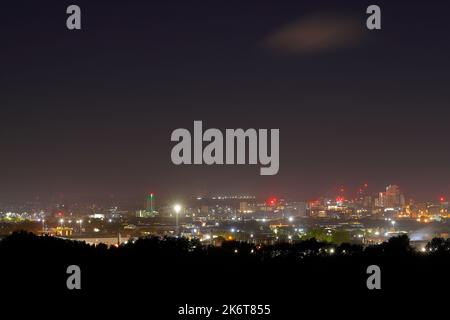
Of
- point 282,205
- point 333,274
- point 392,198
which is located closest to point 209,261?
point 333,274

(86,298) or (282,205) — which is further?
(282,205)

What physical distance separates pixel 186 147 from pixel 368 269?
9742mm

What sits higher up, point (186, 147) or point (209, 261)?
point (186, 147)

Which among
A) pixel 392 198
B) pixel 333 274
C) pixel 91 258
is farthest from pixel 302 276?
pixel 392 198

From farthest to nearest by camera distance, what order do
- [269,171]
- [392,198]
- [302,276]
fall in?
1. [392,198]
2. [302,276]
3. [269,171]

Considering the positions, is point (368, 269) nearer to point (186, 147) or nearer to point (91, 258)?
point (186, 147)

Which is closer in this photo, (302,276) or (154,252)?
(302,276)

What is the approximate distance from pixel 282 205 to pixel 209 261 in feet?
349

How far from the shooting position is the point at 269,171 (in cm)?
2433

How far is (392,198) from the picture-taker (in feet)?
500

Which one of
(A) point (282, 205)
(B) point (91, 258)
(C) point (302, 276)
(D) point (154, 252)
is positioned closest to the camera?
(C) point (302, 276)
